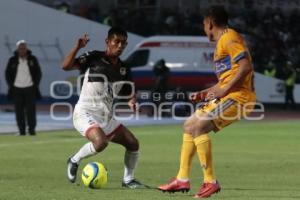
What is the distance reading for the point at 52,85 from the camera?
136 feet

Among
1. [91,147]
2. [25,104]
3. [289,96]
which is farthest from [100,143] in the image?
[289,96]

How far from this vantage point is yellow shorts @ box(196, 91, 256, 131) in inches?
480

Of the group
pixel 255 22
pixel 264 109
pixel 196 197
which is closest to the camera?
pixel 196 197

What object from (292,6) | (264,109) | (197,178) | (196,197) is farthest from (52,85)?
(196,197)

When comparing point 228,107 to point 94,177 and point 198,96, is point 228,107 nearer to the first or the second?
point 198,96

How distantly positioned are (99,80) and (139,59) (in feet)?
88.7

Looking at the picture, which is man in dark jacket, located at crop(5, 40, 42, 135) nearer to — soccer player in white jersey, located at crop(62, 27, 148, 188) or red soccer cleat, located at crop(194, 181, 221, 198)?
soccer player in white jersey, located at crop(62, 27, 148, 188)

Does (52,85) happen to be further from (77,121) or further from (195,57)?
(77,121)

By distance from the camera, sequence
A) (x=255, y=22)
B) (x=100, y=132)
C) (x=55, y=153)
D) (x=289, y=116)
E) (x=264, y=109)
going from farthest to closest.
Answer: (x=255, y=22) < (x=264, y=109) < (x=289, y=116) < (x=55, y=153) < (x=100, y=132)

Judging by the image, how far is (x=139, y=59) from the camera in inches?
1596

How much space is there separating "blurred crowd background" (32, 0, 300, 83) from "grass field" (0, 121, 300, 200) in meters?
18.5

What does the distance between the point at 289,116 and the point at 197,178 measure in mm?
23622

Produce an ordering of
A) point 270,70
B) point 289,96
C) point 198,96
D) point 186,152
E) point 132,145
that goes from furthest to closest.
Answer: point 270,70 → point 289,96 → point 132,145 → point 186,152 → point 198,96

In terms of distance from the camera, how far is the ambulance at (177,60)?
131 ft
